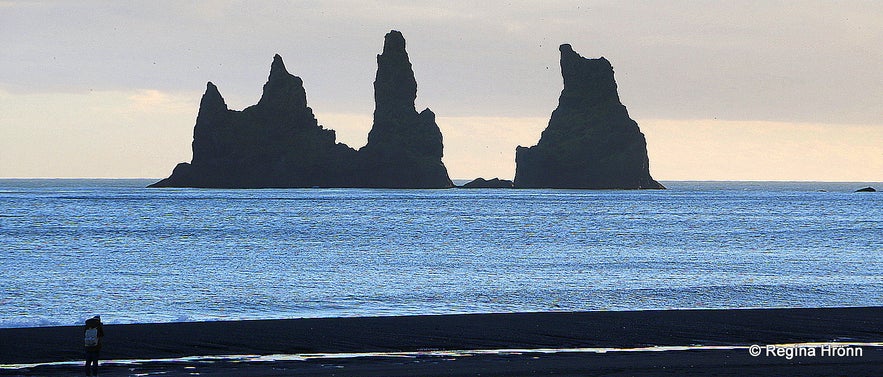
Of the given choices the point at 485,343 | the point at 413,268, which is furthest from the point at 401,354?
the point at 413,268

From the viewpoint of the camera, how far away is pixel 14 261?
62969 millimetres

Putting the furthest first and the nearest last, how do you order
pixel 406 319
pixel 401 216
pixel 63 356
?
pixel 401 216, pixel 406 319, pixel 63 356

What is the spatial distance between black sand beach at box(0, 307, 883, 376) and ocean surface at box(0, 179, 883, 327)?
22.6 feet

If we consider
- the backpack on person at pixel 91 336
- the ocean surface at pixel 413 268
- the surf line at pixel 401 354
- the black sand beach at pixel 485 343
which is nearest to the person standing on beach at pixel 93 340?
the backpack on person at pixel 91 336

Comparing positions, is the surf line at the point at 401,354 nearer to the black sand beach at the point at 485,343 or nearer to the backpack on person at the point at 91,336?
the black sand beach at the point at 485,343

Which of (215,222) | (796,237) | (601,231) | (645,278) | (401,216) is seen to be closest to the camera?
(645,278)

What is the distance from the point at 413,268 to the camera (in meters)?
59.5

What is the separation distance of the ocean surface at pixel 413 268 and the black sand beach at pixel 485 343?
6878 mm

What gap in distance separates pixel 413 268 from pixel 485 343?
34.4 meters

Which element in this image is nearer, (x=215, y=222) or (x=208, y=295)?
(x=208, y=295)

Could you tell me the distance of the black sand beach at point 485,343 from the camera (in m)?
21.4

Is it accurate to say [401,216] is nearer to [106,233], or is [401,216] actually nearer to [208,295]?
[106,233]

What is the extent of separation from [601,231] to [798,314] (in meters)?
71.3

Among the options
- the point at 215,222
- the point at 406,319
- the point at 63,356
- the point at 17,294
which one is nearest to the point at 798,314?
the point at 406,319
